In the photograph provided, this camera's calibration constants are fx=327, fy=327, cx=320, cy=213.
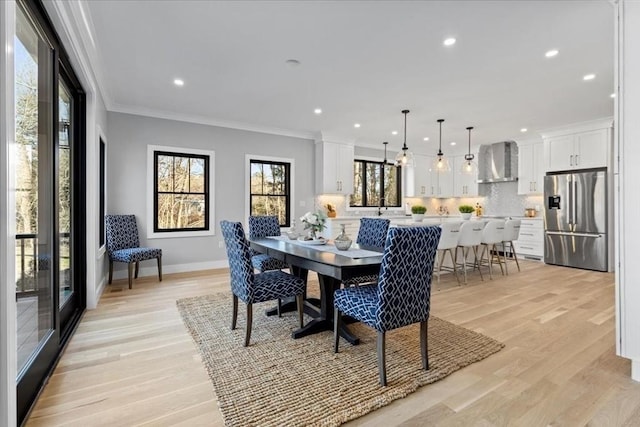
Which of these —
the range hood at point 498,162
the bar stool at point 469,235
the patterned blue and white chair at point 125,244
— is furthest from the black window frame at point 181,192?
the range hood at point 498,162

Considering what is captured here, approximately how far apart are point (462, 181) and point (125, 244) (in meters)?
7.56

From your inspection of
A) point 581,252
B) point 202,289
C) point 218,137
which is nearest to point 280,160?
point 218,137

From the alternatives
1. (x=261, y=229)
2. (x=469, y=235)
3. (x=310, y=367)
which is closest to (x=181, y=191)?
(x=261, y=229)

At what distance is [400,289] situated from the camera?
2.12 metres

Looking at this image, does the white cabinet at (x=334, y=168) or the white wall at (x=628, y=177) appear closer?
the white wall at (x=628, y=177)

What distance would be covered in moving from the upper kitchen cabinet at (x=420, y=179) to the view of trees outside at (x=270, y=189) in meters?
3.43

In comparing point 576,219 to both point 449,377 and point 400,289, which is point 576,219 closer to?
point 449,377

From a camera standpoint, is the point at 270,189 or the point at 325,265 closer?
the point at 325,265

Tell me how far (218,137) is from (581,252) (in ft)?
22.2

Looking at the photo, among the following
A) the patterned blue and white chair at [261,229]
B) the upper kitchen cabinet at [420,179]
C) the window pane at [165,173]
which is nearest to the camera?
the patterned blue and white chair at [261,229]

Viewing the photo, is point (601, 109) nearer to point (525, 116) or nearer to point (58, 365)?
point (525, 116)

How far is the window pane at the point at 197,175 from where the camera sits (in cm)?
560

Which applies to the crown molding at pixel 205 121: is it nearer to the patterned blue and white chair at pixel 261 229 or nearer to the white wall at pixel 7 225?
the patterned blue and white chair at pixel 261 229

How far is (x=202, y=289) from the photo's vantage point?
173 inches
